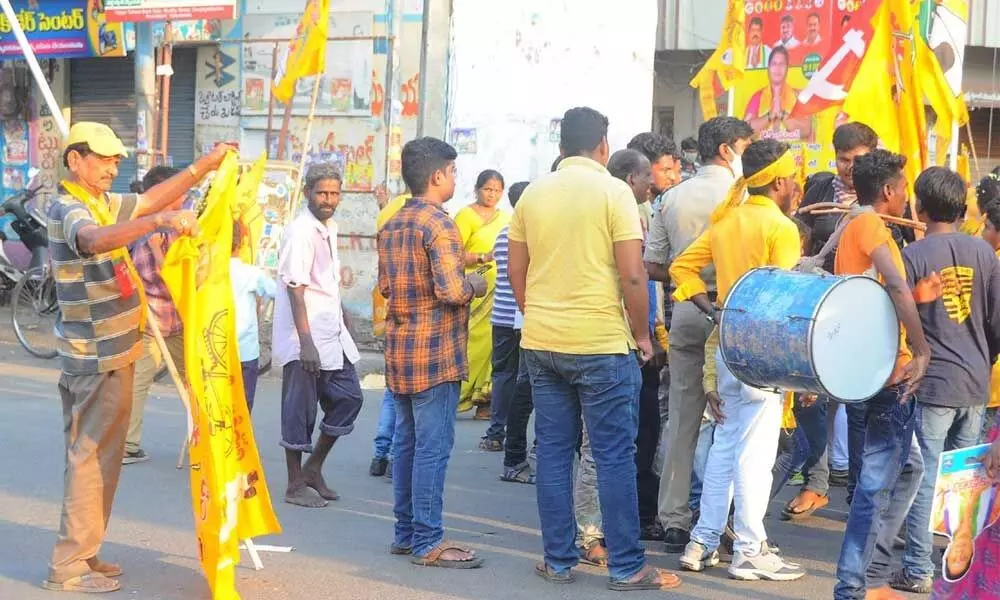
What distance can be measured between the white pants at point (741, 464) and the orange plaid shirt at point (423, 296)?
1.22 m

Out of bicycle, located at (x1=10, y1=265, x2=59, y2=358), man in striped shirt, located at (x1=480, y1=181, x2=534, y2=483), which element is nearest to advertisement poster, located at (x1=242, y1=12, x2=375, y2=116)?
bicycle, located at (x1=10, y1=265, x2=59, y2=358)

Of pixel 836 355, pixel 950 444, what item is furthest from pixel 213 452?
pixel 950 444

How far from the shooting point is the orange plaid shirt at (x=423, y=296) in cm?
601

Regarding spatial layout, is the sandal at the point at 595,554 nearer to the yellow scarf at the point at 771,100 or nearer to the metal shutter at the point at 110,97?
Result: the yellow scarf at the point at 771,100

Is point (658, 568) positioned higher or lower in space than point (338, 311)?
lower

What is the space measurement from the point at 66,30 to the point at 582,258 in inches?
478

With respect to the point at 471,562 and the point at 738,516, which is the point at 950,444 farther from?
the point at 471,562

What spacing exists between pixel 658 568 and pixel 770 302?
1550 millimetres

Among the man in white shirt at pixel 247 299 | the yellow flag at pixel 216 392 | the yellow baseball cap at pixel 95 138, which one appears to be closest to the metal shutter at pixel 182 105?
the man in white shirt at pixel 247 299

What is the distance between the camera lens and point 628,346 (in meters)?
5.70

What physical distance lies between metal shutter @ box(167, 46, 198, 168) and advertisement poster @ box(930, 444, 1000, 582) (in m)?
12.4

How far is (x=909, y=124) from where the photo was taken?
7.59 metres

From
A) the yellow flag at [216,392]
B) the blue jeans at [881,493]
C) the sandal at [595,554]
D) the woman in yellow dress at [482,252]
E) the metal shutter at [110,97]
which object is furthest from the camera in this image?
the metal shutter at [110,97]

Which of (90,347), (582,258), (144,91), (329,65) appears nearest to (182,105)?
(144,91)
